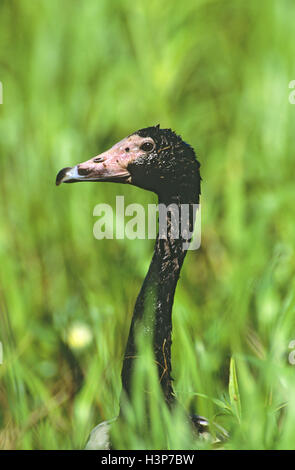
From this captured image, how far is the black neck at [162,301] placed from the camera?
1.21 metres

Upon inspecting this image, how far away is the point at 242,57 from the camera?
2.70 meters

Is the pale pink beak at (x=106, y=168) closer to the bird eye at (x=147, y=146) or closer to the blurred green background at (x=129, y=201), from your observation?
the bird eye at (x=147, y=146)

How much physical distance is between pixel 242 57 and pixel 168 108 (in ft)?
1.49

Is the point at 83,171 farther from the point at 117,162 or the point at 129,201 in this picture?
the point at 129,201

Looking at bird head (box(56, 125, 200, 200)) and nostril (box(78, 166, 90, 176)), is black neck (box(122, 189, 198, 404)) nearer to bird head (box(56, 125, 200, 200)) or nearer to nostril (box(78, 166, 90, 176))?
bird head (box(56, 125, 200, 200))

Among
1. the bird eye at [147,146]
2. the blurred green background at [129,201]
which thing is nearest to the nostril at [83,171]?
the bird eye at [147,146]

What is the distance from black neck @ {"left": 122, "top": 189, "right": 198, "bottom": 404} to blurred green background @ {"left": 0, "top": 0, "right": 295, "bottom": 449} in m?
0.09

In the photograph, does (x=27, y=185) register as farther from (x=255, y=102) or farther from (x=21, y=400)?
(x=21, y=400)

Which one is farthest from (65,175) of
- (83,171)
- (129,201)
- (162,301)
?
(129,201)

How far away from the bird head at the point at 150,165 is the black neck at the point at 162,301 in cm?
3

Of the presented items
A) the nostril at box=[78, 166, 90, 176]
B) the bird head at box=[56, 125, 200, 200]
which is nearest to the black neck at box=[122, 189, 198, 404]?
the bird head at box=[56, 125, 200, 200]

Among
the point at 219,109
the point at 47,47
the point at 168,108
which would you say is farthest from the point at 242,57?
the point at 47,47

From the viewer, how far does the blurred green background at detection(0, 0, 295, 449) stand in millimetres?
1424
